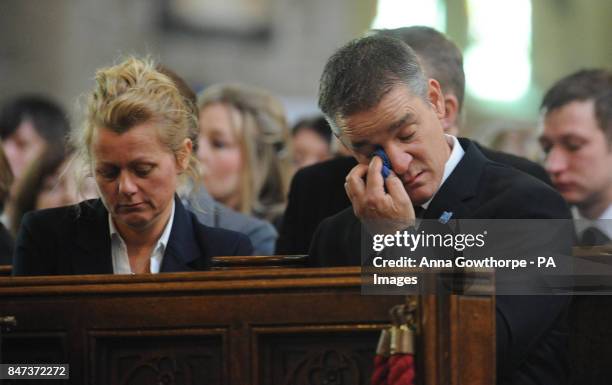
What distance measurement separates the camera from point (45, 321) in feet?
11.7

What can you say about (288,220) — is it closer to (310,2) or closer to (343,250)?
(343,250)

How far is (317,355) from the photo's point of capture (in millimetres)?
3453

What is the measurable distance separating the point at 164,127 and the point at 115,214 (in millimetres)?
327

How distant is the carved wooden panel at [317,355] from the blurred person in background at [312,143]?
4310mm

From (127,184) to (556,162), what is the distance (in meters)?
2.38

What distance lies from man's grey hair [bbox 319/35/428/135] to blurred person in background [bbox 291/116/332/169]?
12.7 ft

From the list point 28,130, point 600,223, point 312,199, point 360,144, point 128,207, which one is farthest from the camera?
point 28,130

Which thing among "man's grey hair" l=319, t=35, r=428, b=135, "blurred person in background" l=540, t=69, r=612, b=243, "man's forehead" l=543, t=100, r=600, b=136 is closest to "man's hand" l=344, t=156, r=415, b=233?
"man's grey hair" l=319, t=35, r=428, b=135

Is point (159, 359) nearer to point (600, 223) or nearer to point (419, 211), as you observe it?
point (419, 211)

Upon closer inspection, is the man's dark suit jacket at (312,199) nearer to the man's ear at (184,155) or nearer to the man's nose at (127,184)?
the man's ear at (184,155)

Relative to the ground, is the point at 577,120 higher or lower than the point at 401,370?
higher

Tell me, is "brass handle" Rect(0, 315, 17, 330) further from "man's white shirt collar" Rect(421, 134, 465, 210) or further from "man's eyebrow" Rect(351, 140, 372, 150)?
"man's white shirt collar" Rect(421, 134, 465, 210)

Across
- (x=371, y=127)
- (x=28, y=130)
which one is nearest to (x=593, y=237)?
(x=371, y=127)

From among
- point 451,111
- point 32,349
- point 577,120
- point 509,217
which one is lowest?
point 32,349
